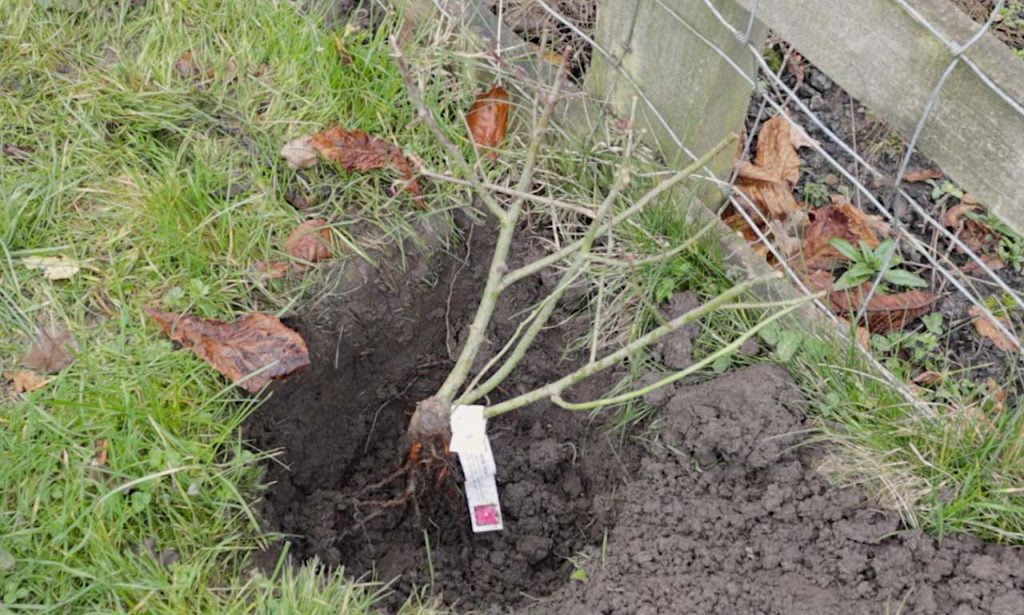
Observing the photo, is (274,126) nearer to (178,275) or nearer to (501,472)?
(178,275)

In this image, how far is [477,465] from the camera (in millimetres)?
2211

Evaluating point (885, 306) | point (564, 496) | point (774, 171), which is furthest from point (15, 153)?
point (885, 306)

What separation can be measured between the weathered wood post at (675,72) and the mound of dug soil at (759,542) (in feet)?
2.03

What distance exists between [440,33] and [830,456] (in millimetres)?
1552

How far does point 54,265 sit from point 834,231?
1.96 m

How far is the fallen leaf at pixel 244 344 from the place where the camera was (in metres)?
2.27

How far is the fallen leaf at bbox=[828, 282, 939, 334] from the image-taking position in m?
2.46

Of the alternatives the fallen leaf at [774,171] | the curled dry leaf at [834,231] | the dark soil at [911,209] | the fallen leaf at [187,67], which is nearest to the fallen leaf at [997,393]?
the dark soil at [911,209]

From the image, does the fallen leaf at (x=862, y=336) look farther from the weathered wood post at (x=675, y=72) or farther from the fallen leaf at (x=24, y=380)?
Result: the fallen leaf at (x=24, y=380)

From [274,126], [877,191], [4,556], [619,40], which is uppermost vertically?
[619,40]

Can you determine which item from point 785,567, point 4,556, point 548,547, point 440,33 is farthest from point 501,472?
point 440,33

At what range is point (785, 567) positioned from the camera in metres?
2.00

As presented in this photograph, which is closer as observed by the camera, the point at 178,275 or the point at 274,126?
the point at 178,275

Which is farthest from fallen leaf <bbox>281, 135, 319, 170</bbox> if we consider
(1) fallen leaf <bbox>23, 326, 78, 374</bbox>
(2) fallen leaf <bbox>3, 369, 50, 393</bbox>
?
(2) fallen leaf <bbox>3, 369, 50, 393</bbox>
